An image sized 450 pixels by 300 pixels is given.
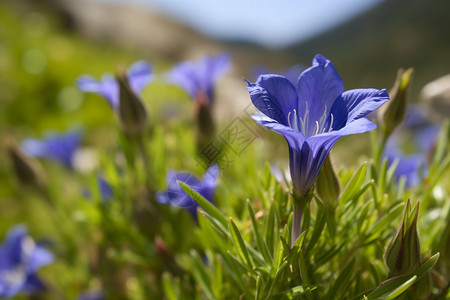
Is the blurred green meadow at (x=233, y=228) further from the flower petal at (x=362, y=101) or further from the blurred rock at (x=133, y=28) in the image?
the blurred rock at (x=133, y=28)

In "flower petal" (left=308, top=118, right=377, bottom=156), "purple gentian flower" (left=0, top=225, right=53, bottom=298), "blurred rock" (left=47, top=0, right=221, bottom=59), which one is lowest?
"purple gentian flower" (left=0, top=225, right=53, bottom=298)

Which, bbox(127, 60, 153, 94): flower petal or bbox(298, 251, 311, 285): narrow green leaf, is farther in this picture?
bbox(127, 60, 153, 94): flower petal

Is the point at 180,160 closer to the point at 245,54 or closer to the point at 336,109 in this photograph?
the point at 336,109

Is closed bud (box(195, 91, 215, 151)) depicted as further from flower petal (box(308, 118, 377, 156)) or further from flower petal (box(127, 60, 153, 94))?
flower petal (box(308, 118, 377, 156))

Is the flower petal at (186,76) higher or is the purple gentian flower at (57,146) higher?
the flower petal at (186,76)

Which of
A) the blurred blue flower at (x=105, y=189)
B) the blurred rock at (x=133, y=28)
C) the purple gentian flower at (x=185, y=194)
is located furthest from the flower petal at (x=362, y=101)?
the blurred rock at (x=133, y=28)

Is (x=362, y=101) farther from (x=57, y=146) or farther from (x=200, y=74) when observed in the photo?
(x=57, y=146)

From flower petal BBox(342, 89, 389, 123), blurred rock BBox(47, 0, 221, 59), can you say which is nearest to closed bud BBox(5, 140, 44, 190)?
flower petal BBox(342, 89, 389, 123)

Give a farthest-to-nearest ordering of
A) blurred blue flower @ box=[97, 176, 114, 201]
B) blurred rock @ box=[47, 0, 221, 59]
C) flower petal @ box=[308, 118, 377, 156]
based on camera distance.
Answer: blurred rock @ box=[47, 0, 221, 59]
blurred blue flower @ box=[97, 176, 114, 201]
flower petal @ box=[308, 118, 377, 156]
